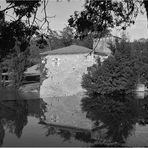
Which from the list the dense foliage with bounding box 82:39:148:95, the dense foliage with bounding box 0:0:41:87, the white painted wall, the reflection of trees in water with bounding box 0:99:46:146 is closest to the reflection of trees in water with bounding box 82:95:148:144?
the dense foliage with bounding box 82:39:148:95

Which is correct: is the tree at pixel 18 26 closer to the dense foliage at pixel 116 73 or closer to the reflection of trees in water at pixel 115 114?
the reflection of trees in water at pixel 115 114

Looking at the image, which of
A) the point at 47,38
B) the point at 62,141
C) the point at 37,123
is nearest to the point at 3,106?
the point at 37,123

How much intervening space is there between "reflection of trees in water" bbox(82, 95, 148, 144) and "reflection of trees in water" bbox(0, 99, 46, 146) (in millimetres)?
4690

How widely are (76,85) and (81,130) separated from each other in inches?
781

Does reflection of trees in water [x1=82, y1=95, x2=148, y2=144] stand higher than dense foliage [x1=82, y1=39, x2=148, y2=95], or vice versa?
dense foliage [x1=82, y1=39, x2=148, y2=95]

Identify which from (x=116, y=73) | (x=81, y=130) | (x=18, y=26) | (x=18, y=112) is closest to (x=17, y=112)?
(x=18, y=112)

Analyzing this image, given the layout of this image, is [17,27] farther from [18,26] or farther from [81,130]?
[81,130]

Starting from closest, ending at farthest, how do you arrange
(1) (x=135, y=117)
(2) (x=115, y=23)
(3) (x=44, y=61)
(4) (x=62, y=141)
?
1. (2) (x=115, y=23)
2. (4) (x=62, y=141)
3. (1) (x=135, y=117)
4. (3) (x=44, y=61)

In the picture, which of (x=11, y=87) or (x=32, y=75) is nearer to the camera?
(x=11, y=87)

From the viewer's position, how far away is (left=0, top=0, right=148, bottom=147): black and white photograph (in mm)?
10469

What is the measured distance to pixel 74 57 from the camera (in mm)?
38719

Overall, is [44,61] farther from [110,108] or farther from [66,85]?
[110,108]

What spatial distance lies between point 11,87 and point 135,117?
24255 mm

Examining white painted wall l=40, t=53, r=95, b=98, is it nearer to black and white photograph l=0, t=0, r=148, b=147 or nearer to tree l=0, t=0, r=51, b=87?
black and white photograph l=0, t=0, r=148, b=147
